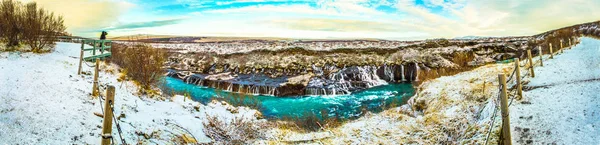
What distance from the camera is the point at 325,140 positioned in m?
10.2

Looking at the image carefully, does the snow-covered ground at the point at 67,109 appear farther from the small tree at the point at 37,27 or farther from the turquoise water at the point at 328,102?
the turquoise water at the point at 328,102

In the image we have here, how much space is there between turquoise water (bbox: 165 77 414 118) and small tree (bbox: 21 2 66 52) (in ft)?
23.3

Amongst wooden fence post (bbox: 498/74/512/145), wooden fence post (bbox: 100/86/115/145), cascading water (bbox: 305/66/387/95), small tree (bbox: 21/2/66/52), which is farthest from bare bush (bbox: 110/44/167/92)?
cascading water (bbox: 305/66/387/95)

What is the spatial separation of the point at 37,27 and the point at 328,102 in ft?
56.7

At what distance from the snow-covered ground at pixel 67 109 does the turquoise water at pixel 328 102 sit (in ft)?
26.2

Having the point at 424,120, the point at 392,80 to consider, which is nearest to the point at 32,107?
the point at 424,120

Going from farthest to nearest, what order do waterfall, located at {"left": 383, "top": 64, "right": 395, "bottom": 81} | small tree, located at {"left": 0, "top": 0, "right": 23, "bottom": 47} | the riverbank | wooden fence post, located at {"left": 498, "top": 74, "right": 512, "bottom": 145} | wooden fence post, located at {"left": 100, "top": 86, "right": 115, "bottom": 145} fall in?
1. waterfall, located at {"left": 383, "top": 64, "right": 395, "bottom": 81}
2. small tree, located at {"left": 0, "top": 0, "right": 23, "bottom": 47}
3. the riverbank
4. wooden fence post, located at {"left": 498, "top": 74, "right": 512, "bottom": 145}
5. wooden fence post, located at {"left": 100, "top": 86, "right": 115, "bottom": 145}

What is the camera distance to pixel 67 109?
8375 mm

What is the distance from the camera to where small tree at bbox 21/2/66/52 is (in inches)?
643

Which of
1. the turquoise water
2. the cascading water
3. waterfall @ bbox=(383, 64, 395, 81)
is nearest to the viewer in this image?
the turquoise water

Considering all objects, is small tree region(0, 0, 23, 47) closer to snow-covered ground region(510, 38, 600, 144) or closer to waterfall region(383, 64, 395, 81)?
snow-covered ground region(510, 38, 600, 144)

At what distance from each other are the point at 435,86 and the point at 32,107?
15196mm

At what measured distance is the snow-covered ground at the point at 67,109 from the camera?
22.6 feet

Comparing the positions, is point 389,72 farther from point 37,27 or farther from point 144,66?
point 37,27
